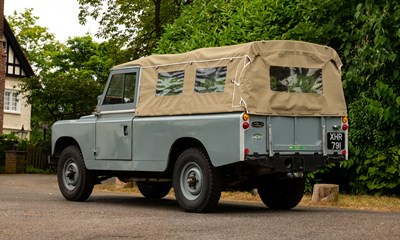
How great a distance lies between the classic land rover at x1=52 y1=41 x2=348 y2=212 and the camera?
1077 cm

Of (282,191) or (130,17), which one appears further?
(130,17)

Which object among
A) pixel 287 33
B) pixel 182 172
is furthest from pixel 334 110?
pixel 287 33

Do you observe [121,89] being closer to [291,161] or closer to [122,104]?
[122,104]

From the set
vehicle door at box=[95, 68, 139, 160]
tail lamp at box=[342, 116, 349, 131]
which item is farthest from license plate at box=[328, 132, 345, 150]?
vehicle door at box=[95, 68, 139, 160]

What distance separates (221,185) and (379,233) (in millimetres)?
2946

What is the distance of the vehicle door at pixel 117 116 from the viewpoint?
12435 mm

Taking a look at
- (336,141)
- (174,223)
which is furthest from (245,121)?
(174,223)

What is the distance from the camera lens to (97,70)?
68.0 metres

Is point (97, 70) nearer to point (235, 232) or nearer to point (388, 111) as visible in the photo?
point (388, 111)

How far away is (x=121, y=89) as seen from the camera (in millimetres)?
12945

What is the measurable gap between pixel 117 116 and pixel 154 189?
234 centimetres

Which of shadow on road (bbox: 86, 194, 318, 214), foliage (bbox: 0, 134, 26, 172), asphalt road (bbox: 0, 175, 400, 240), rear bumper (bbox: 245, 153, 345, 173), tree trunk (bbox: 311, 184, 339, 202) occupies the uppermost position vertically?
foliage (bbox: 0, 134, 26, 172)

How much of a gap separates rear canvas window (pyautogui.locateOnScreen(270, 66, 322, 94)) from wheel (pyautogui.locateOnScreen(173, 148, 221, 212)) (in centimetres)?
150

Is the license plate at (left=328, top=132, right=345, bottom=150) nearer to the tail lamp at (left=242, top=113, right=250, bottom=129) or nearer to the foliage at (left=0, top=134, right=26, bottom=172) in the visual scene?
the tail lamp at (left=242, top=113, right=250, bottom=129)
